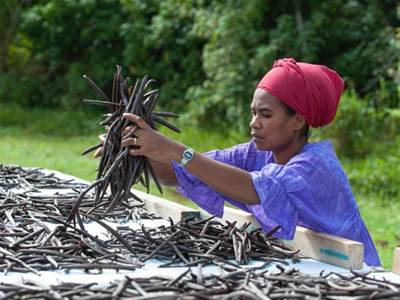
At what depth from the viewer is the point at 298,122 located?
365 centimetres

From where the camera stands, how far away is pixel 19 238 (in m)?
3.16

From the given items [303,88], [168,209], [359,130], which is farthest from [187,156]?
[359,130]

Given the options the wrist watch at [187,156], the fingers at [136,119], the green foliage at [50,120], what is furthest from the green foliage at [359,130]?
the fingers at [136,119]

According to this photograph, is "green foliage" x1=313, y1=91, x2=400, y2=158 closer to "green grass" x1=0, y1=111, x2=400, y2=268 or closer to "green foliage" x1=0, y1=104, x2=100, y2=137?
"green grass" x1=0, y1=111, x2=400, y2=268

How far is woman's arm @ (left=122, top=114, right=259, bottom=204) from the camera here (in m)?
3.22

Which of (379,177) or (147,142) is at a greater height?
(147,142)

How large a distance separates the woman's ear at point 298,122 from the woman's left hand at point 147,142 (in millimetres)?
618

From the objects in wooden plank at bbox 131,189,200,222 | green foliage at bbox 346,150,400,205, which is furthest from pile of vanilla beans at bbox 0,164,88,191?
green foliage at bbox 346,150,400,205

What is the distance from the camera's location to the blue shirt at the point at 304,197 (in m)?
3.33

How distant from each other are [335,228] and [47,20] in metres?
14.3

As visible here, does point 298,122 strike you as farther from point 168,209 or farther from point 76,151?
point 76,151

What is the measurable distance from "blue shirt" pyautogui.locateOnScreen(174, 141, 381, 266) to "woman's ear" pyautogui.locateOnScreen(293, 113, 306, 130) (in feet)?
0.28

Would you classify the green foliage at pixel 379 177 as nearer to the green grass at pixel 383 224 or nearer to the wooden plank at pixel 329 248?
the green grass at pixel 383 224

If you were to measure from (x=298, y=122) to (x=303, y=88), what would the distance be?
0.17 meters
